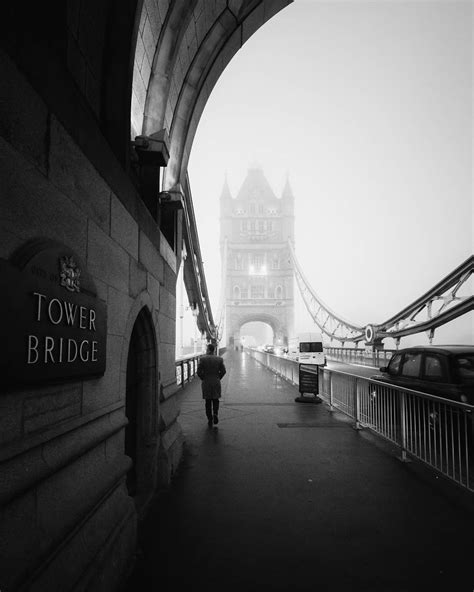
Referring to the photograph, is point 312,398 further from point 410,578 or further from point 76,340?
point 76,340

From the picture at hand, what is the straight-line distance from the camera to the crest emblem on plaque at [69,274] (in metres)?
2.19

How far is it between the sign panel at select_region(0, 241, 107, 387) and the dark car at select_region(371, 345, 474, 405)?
5.41 metres

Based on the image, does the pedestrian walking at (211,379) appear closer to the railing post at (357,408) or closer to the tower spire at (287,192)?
Result: the railing post at (357,408)

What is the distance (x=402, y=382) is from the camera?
275 inches

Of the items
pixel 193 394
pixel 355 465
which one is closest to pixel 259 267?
pixel 193 394

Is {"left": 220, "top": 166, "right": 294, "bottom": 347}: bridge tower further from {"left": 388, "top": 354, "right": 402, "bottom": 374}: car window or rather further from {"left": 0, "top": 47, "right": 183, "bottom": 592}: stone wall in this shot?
{"left": 0, "top": 47, "right": 183, "bottom": 592}: stone wall

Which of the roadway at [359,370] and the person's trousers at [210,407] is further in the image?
the roadway at [359,370]

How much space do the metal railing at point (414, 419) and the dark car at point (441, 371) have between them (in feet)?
0.90

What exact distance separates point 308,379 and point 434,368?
5.09 m

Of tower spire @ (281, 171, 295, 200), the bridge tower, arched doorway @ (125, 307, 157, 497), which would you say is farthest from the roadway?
tower spire @ (281, 171, 295, 200)

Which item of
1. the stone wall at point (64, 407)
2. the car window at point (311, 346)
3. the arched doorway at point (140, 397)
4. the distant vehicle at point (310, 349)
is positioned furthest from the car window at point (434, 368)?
the car window at point (311, 346)

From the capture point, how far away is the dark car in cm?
562

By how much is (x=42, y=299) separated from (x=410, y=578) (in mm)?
3357

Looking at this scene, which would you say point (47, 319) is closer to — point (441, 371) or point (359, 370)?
point (441, 371)
